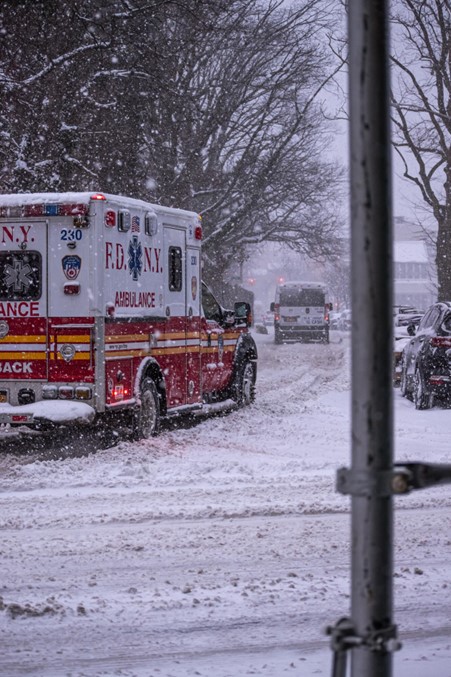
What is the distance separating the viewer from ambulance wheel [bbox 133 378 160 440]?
13.2 meters

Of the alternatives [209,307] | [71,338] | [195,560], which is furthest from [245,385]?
[195,560]

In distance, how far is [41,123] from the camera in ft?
65.3

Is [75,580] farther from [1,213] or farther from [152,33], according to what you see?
[152,33]

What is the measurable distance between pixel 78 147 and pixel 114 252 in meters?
9.18

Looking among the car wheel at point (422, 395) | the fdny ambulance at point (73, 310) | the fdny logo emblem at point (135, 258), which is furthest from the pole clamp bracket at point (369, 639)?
the car wheel at point (422, 395)

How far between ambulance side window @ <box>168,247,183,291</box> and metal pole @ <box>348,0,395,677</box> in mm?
11798

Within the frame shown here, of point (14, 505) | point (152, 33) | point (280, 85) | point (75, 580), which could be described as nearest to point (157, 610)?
point (75, 580)

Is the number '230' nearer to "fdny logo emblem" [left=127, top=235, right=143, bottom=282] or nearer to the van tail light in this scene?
"fdny logo emblem" [left=127, top=235, right=143, bottom=282]

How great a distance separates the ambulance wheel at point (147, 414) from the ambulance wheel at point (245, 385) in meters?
3.70

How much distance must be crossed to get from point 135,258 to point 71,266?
1.07 m

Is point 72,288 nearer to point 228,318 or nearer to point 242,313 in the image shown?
point 228,318

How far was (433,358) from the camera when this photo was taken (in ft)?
56.6

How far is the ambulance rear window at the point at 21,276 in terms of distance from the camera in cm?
1222

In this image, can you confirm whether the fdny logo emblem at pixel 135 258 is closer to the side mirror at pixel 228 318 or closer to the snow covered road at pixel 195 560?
A: the snow covered road at pixel 195 560
